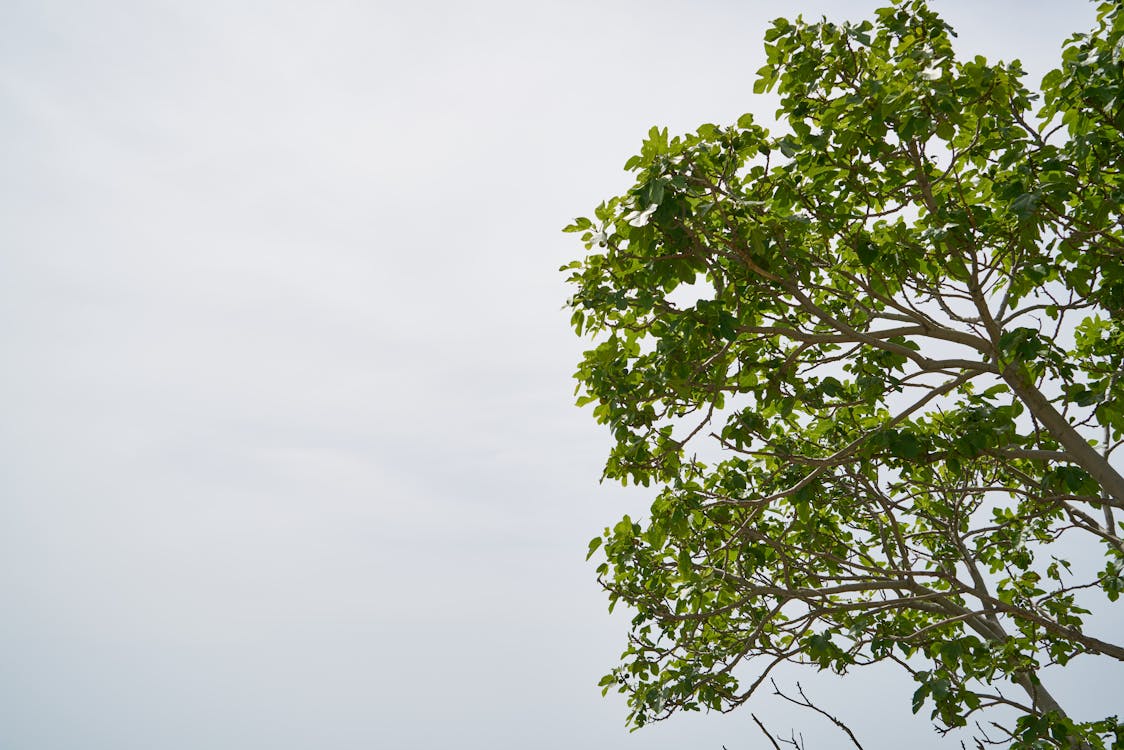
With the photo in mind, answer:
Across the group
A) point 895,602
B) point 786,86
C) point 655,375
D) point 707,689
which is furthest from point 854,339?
point 707,689

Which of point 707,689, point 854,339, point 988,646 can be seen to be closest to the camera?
point 854,339

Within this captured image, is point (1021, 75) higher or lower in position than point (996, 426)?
higher

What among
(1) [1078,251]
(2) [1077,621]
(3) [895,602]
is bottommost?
(2) [1077,621]

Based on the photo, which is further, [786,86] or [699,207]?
[786,86]

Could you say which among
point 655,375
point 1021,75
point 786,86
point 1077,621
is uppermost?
point 786,86

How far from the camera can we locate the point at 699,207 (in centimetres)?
437

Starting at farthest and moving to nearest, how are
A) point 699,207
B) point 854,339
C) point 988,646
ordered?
point 988,646
point 854,339
point 699,207

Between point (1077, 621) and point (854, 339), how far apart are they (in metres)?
2.98

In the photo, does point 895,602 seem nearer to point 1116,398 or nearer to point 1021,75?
point 1116,398

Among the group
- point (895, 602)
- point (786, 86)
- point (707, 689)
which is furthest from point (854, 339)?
point (707, 689)

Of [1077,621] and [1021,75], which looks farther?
[1077,621]

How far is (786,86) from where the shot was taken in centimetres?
492

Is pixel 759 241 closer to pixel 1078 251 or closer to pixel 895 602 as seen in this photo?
pixel 1078 251

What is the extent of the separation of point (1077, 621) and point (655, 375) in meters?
3.88
